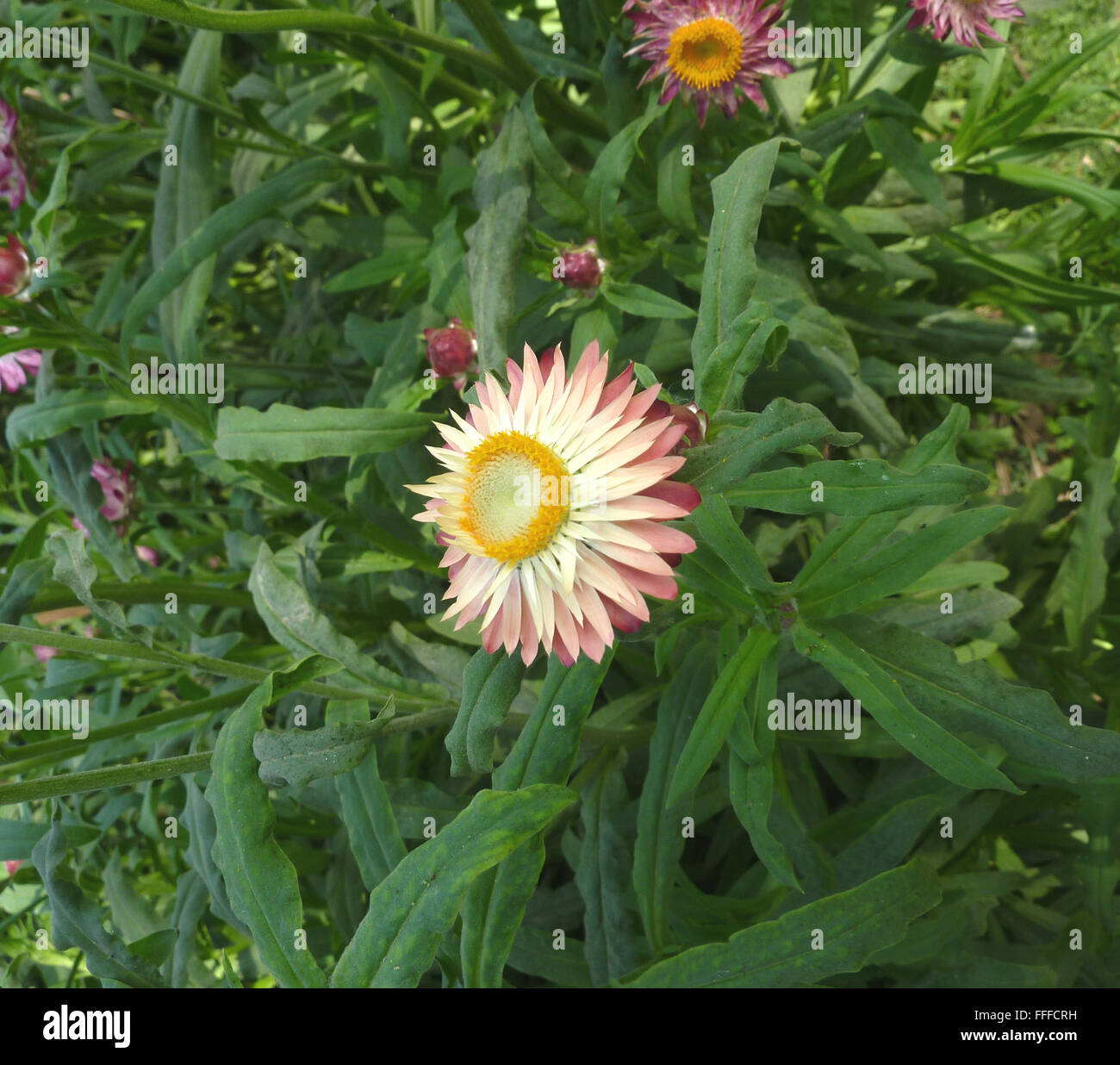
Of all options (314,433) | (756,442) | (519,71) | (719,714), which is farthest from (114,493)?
(756,442)

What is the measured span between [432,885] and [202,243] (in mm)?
1309

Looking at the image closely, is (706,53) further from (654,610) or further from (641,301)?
(654,610)

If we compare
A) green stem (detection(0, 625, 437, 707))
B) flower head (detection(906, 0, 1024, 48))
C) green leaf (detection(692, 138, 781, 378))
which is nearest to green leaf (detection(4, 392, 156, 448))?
green stem (detection(0, 625, 437, 707))

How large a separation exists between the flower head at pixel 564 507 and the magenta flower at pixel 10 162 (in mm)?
1247

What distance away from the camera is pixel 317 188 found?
6.61ft

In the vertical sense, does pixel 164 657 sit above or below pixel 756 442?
below

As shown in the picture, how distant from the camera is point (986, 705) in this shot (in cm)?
129

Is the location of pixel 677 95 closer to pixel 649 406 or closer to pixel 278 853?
pixel 649 406

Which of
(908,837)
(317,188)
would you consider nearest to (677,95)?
(317,188)

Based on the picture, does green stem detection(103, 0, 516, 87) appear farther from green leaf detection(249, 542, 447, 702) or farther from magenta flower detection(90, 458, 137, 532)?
magenta flower detection(90, 458, 137, 532)

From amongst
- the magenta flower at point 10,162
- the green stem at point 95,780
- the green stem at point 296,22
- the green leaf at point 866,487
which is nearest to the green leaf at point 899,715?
the green leaf at point 866,487

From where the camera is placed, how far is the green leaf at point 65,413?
179 cm

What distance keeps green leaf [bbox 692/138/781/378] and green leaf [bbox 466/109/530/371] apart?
1.23 ft
